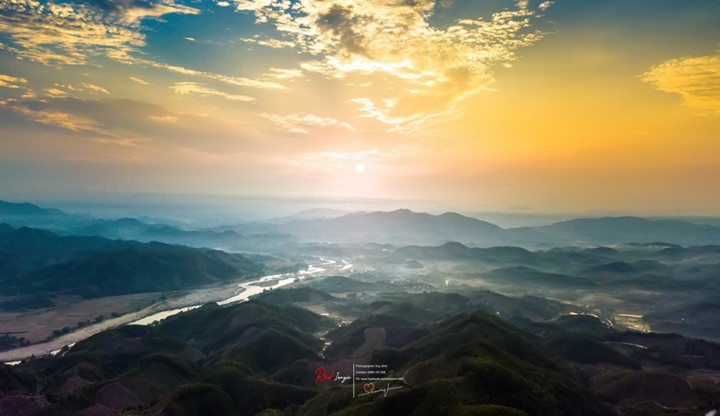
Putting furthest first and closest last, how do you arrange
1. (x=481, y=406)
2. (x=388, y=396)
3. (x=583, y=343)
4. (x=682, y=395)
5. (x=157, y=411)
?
(x=583, y=343) < (x=682, y=395) < (x=157, y=411) < (x=388, y=396) < (x=481, y=406)

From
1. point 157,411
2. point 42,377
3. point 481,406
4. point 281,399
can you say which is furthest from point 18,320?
point 481,406

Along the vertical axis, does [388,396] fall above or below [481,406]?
below

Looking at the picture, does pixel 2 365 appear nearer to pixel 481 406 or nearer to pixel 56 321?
pixel 481 406

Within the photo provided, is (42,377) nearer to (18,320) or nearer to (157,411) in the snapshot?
(157,411)

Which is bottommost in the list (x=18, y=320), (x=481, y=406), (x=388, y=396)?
(x=18, y=320)

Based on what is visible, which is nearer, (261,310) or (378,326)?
(378,326)

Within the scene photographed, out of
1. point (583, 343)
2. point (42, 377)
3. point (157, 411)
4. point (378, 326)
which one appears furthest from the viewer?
point (378, 326)

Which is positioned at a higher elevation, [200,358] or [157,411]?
[157,411]

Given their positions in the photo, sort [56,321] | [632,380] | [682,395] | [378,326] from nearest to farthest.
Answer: [682,395], [632,380], [378,326], [56,321]

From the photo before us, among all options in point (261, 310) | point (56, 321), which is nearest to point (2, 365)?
point (261, 310)
